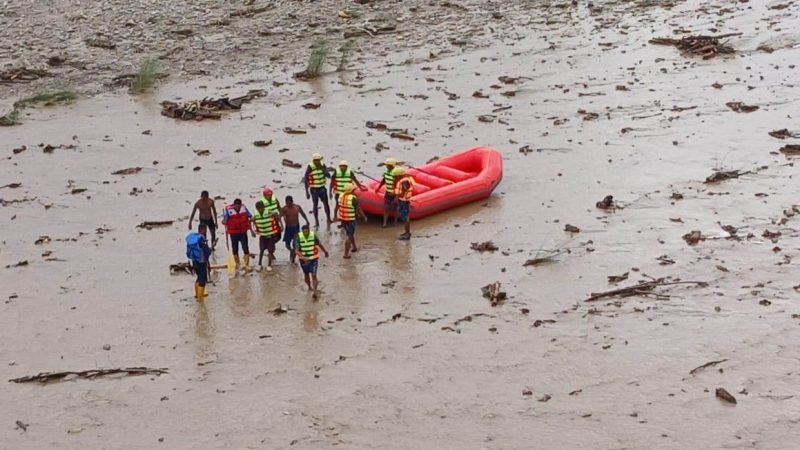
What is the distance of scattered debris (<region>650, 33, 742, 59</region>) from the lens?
968 inches

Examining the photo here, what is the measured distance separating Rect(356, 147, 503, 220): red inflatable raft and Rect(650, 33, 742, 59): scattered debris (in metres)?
8.46

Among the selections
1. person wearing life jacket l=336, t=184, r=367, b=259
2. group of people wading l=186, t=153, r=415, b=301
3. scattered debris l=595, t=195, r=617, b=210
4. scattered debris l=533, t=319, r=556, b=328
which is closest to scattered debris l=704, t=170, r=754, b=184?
scattered debris l=595, t=195, r=617, b=210

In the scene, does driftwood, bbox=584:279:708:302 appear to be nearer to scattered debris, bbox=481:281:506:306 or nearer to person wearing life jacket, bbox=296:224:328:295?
scattered debris, bbox=481:281:506:306

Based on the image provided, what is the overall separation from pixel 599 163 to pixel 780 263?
4987 millimetres

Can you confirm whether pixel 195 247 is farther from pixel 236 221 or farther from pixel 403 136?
pixel 403 136

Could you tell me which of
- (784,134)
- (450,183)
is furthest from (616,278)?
(784,134)

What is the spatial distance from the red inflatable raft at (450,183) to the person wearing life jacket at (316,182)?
1.77 feet

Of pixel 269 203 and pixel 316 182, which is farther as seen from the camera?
pixel 316 182

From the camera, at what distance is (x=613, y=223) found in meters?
16.1

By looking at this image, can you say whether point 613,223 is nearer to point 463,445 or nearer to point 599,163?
point 599,163

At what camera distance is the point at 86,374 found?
12.3 meters

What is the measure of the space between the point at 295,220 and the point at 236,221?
0.81 metres

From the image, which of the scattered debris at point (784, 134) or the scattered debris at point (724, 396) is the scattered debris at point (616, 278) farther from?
the scattered debris at point (784, 134)

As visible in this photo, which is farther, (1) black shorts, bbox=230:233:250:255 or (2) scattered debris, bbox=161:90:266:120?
(2) scattered debris, bbox=161:90:266:120
